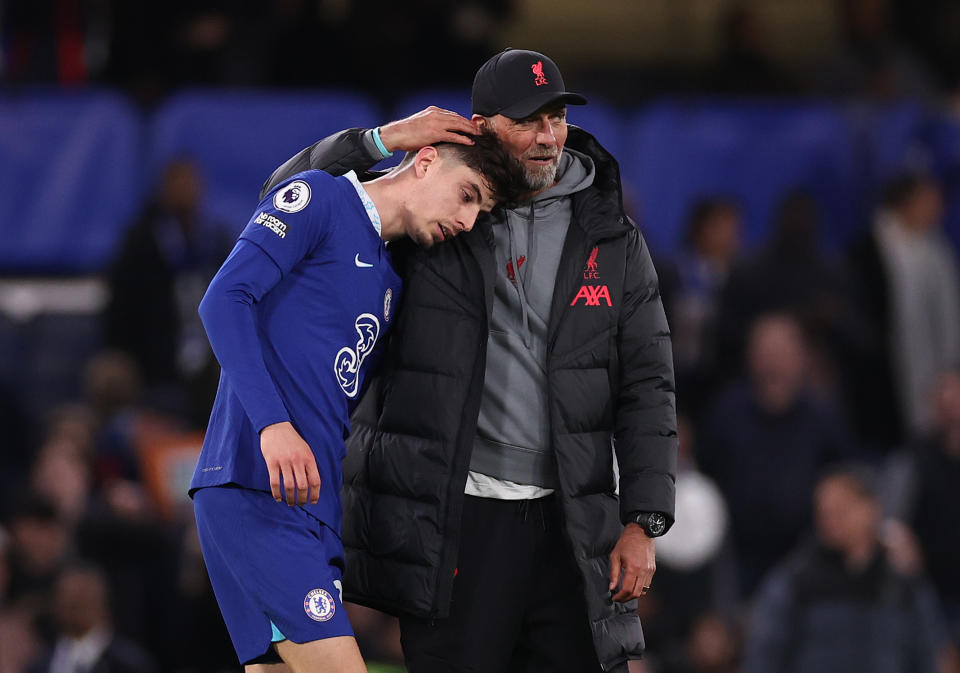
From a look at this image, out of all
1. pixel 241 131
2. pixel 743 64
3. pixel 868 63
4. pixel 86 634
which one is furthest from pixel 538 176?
pixel 868 63

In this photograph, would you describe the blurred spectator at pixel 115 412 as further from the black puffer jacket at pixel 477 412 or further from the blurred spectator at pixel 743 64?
the black puffer jacket at pixel 477 412

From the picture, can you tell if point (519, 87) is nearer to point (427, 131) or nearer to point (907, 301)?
point (427, 131)

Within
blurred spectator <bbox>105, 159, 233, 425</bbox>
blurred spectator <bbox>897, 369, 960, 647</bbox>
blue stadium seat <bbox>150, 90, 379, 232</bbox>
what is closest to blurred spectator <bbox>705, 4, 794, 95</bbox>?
blue stadium seat <bbox>150, 90, 379, 232</bbox>

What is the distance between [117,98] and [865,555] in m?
4.80

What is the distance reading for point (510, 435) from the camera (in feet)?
12.9

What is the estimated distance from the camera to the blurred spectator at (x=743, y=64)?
966 cm

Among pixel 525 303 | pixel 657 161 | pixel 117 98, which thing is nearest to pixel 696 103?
pixel 657 161

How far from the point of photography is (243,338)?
3.52m

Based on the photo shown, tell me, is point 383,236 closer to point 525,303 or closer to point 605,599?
point 525,303

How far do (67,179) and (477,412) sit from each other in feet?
19.0

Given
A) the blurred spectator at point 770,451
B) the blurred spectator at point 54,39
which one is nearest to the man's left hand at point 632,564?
the blurred spectator at point 770,451

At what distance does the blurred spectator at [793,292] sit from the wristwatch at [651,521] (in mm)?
4446

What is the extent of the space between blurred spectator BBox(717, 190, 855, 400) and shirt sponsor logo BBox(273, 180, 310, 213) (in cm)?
481

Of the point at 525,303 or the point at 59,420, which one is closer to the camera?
the point at 525,303
